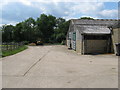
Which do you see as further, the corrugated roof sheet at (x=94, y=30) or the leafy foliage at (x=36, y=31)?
the leafy foliage at (x=36, y=31)

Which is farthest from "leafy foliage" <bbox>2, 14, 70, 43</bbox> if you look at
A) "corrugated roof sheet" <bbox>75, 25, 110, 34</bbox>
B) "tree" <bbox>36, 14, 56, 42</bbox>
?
"corrugated roof sheet" <bbox>75, 25, 110, 34</bbox>

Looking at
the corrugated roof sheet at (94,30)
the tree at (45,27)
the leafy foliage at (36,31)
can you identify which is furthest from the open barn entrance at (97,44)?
the tree at (45,27)

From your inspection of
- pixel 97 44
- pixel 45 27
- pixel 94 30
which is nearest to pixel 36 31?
pixel 45 27

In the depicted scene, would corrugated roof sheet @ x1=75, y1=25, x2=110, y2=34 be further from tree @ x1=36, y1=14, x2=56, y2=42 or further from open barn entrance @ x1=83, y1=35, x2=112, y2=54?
tree @ x1=36, y1=14, x2=56, y2=42

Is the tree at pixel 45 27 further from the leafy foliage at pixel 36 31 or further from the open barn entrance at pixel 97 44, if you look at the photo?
the open barn entrance at pixel 97 44

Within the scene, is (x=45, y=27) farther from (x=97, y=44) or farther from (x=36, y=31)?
(x=97, y=44)

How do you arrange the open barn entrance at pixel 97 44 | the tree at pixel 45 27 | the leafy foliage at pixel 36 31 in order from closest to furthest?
the open barn entrance at pixel 97 44
the leafy foliage at pixel 36 31
the tree at pixel 45 27

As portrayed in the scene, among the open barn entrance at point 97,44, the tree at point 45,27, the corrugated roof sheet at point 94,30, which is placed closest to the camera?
the open barn entrance at point 97,44

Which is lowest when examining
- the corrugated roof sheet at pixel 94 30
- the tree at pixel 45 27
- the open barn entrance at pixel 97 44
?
the open barn entrance at pixel 97 44

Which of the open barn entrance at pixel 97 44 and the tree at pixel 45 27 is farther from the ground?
the tree at pixel 45 27

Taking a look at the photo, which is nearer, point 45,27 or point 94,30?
point 94,30

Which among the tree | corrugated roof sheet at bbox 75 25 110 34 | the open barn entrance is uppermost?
the tree

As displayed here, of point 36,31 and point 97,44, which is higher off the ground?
point 36,31

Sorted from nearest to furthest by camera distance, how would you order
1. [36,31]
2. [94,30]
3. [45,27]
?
1. [94,30]
2. [36,31]
3. [45,27]
